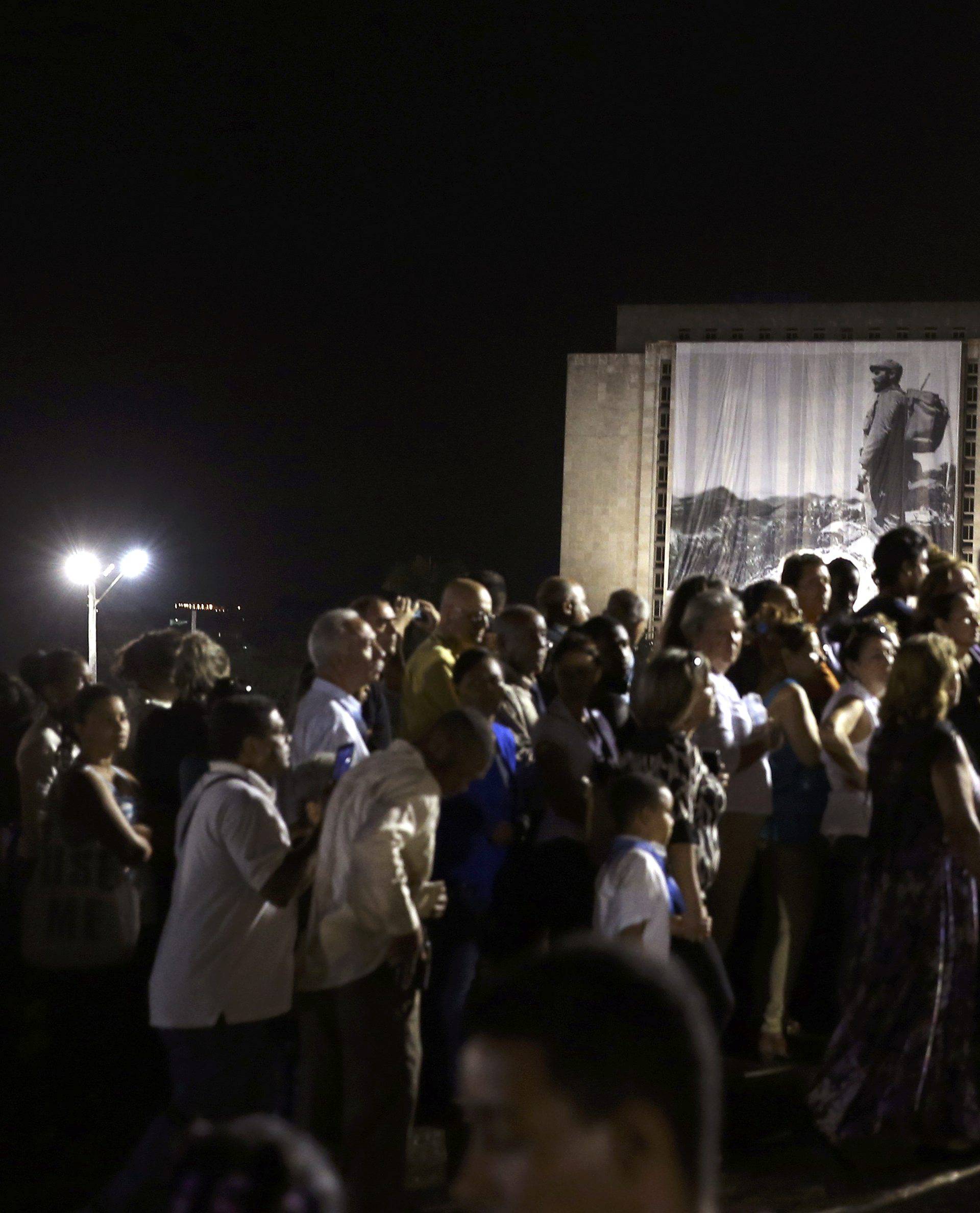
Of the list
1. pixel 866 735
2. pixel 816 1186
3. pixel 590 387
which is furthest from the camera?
pixel 590 387

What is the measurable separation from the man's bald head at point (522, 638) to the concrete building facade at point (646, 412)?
155ft

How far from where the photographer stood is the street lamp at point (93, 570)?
64.5 ft

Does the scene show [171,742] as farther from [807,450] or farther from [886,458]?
[886,458]

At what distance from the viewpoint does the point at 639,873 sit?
459 centimetres

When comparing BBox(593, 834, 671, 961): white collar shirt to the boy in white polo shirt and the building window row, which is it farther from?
the building window row

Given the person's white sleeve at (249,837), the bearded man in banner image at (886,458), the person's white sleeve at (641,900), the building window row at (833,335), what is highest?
the building window row at (833,335)

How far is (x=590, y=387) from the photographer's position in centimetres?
5625

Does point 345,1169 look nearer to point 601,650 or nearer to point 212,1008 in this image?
point 212,1008

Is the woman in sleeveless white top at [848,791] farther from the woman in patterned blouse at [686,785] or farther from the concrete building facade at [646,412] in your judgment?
the concrete building facade at [646,412]

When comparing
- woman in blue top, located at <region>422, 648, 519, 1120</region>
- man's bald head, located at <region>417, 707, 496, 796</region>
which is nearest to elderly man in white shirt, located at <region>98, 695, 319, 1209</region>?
man's bald head, located at <region>417, 707, 496, 796</region>

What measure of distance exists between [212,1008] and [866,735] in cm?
297

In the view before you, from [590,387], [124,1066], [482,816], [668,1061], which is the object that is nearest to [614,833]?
[482,816]

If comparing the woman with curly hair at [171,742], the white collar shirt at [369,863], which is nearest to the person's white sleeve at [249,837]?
the white collar shirt at [369,863]

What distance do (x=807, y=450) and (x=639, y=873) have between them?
159 ft
